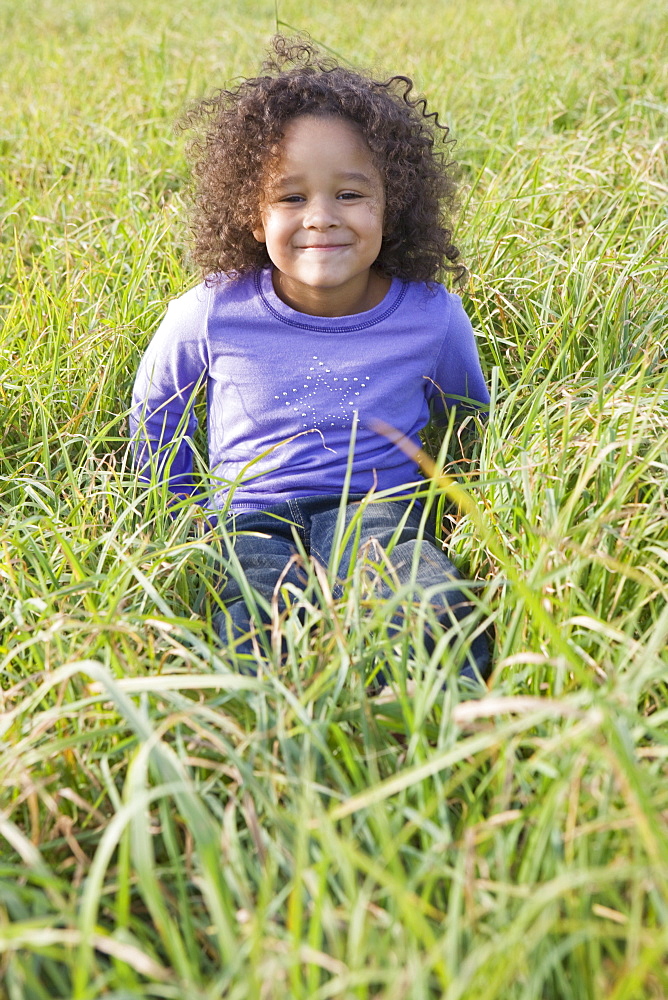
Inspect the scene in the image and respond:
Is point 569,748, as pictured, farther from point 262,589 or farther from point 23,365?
point 23,365

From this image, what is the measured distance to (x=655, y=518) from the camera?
1658 mm

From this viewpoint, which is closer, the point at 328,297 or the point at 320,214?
the point at 320,214

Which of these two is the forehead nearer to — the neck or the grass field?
the neck

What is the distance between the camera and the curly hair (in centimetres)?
219

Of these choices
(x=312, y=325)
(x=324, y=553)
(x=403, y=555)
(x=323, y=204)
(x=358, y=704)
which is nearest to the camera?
(x=358, y=704)

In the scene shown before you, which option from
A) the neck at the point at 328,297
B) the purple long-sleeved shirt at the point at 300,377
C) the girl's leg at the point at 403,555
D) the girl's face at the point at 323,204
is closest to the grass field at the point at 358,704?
the girl's leg at the point at 403,555

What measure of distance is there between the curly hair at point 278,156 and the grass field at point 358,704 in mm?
248

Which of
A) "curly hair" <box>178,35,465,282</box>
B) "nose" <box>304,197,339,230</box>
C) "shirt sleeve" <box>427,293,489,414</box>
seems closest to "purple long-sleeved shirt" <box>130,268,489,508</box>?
"shirt sleeve" <box>427,293,489,414</box>

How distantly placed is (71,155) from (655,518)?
2958 millimetres

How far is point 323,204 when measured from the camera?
2.12 metres

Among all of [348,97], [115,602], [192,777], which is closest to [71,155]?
[348,97]

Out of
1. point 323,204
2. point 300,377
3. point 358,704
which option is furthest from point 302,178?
point 358,704

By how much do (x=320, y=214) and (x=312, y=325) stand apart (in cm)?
26

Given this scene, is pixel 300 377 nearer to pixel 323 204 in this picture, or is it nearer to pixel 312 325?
pixel 312 325
